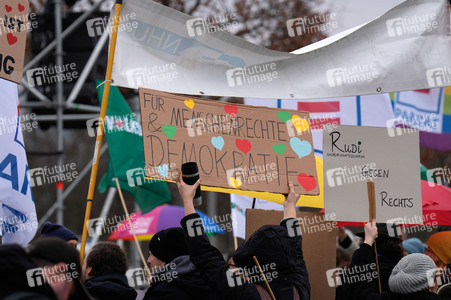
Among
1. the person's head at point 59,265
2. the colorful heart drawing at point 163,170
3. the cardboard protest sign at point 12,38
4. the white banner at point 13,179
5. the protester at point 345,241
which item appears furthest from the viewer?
the protester at point 345,241

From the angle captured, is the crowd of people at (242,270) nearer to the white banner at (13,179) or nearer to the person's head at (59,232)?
the person's head at (59,232)

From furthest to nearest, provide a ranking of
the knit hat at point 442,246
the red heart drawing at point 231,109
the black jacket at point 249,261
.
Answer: the knit hat at point 442,246
the red heart drawing at point 231,109
the black jacket at point 249,261

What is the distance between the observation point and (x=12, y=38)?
4.12 metres

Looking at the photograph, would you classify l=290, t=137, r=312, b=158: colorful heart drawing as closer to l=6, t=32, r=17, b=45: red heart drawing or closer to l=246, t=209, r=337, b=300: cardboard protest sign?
l=246, t=209, r=337, b=300: cardboard protest sign

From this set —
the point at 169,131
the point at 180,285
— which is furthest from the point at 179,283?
the point at 169,131

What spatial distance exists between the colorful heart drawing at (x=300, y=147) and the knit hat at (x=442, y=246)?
105 cm

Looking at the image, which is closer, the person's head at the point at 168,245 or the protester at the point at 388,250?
the person's head at the point at 168,245

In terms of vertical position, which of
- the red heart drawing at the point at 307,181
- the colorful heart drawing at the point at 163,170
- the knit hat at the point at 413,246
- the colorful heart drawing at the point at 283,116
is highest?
the colorful heart drawing at the point at 283,116

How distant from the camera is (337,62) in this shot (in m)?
4.96

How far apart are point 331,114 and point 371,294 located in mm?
3353

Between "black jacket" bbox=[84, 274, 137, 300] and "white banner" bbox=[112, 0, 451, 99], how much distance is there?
133 centimetres

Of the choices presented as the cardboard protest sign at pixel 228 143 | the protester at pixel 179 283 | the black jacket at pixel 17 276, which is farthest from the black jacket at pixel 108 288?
the black jacket at pixel 17 276

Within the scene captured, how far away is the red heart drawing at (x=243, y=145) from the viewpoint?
4223mm

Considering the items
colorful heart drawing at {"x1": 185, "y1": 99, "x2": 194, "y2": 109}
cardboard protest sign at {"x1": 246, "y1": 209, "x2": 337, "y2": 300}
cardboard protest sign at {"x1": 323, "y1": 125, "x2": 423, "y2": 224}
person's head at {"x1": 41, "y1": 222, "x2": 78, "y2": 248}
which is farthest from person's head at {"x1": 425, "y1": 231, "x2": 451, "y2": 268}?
person's head at {"x1": 41, "y1": 222, "x2": 78, "y2": 248}
